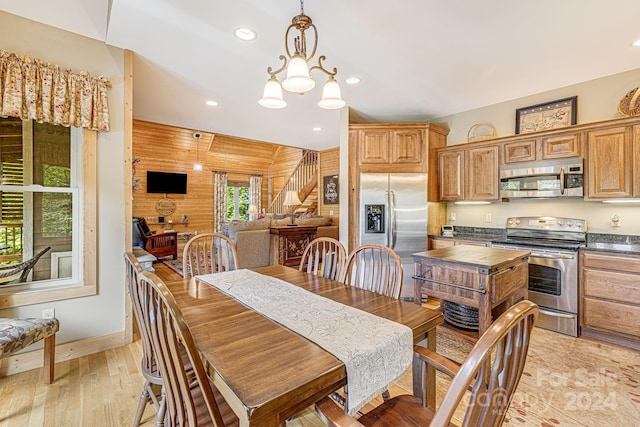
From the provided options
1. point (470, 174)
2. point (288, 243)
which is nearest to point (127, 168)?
point (288, 243)

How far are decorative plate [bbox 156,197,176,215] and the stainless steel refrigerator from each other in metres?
6.63

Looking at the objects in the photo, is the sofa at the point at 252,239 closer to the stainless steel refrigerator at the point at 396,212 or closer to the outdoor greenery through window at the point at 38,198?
the stainless steel refrigerator at the point at 396,212

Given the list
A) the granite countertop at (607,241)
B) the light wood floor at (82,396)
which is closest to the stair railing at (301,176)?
the granite countertop at (607,241)

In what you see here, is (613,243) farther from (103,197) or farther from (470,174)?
(103,197)

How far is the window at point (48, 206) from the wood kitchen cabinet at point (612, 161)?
4.71 metres

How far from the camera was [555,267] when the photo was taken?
3.07m

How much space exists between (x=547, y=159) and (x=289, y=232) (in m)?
4.08

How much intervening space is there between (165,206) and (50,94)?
6.71 metres

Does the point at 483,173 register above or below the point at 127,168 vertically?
above

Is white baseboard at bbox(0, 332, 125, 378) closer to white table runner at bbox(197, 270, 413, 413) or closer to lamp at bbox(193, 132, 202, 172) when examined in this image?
white table runner at bbox(197, 270, 413, 413)

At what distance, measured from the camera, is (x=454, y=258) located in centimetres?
247

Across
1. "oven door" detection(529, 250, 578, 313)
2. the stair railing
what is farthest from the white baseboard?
the stair railing

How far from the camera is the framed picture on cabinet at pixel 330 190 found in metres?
7.93

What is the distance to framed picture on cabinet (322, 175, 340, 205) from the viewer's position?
26.0 ft
